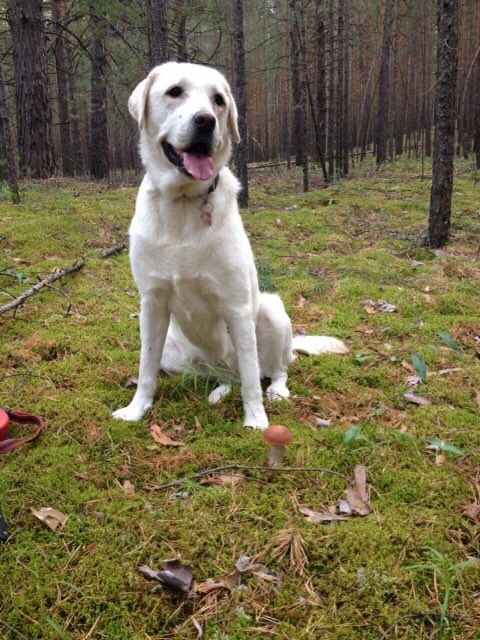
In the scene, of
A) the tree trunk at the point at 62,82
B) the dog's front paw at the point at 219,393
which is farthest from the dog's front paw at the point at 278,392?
the tree trunk at the point at 62,82

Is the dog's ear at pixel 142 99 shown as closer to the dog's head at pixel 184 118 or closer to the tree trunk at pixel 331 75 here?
the dog's head at pixel 184 118

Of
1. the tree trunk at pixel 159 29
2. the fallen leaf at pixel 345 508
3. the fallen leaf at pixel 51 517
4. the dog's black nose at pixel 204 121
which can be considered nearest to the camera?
the fallen leaf at pixel 51 517

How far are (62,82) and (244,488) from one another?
Result: 15.5m

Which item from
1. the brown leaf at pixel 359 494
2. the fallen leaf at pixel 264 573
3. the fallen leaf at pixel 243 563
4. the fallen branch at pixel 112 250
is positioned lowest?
the fallen leaf at pixel 264 573

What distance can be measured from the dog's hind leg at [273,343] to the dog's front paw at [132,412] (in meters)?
0.77

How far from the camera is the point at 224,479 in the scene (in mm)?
2236

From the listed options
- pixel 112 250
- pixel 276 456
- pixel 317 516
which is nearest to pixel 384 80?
pixel 112 250

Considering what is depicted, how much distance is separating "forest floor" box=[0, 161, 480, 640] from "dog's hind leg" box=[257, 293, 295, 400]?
0.13 meters

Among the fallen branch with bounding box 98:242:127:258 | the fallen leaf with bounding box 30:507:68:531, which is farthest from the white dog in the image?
the fallen branch with bounding box 98:242:127:258

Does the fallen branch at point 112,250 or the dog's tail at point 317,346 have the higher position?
the fallen branch at point 112,250

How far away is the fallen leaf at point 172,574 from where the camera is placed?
1663 millimetres

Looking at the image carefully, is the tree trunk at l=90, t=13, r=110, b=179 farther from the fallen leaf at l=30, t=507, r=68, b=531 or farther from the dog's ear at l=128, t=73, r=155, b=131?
the fallen leaf at l=30, t=507, r=68, b=531

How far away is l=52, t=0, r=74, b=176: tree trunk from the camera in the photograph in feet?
36.1

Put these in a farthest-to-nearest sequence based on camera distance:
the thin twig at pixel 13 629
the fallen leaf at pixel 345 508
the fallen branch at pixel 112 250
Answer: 1. the fallen branch at pixel 112 250
2. the fallen leaf at pixel 345 508
3. the thin twig at pixel 13 629
